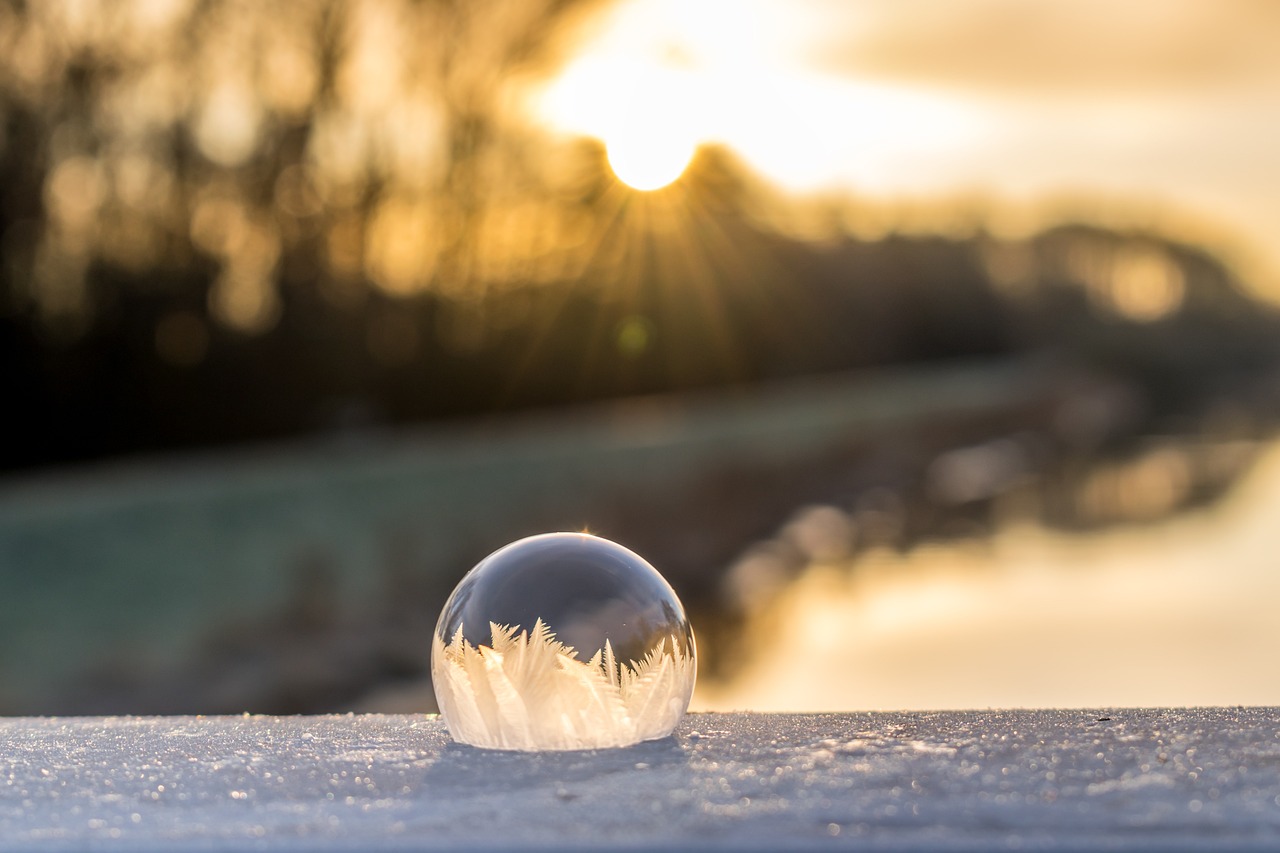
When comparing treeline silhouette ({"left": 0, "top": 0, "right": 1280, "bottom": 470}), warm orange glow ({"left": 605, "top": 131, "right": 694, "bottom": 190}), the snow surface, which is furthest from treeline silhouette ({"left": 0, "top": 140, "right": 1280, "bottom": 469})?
the snow surface

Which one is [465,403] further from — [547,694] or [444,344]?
[547,694]

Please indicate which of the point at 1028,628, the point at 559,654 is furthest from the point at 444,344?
the point at 559,654

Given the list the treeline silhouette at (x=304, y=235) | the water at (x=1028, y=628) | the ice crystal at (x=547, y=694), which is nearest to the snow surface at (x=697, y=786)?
the ice crystal at (x=547, y=694)

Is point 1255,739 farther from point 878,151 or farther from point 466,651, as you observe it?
point 878,151

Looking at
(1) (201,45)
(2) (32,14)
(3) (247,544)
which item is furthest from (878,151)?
(3) (247,544)

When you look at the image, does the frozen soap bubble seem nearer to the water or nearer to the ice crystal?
the ice crystal

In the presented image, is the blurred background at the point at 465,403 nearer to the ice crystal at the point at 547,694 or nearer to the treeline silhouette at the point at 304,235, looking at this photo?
the treeline silhouette at the point at 304,235
